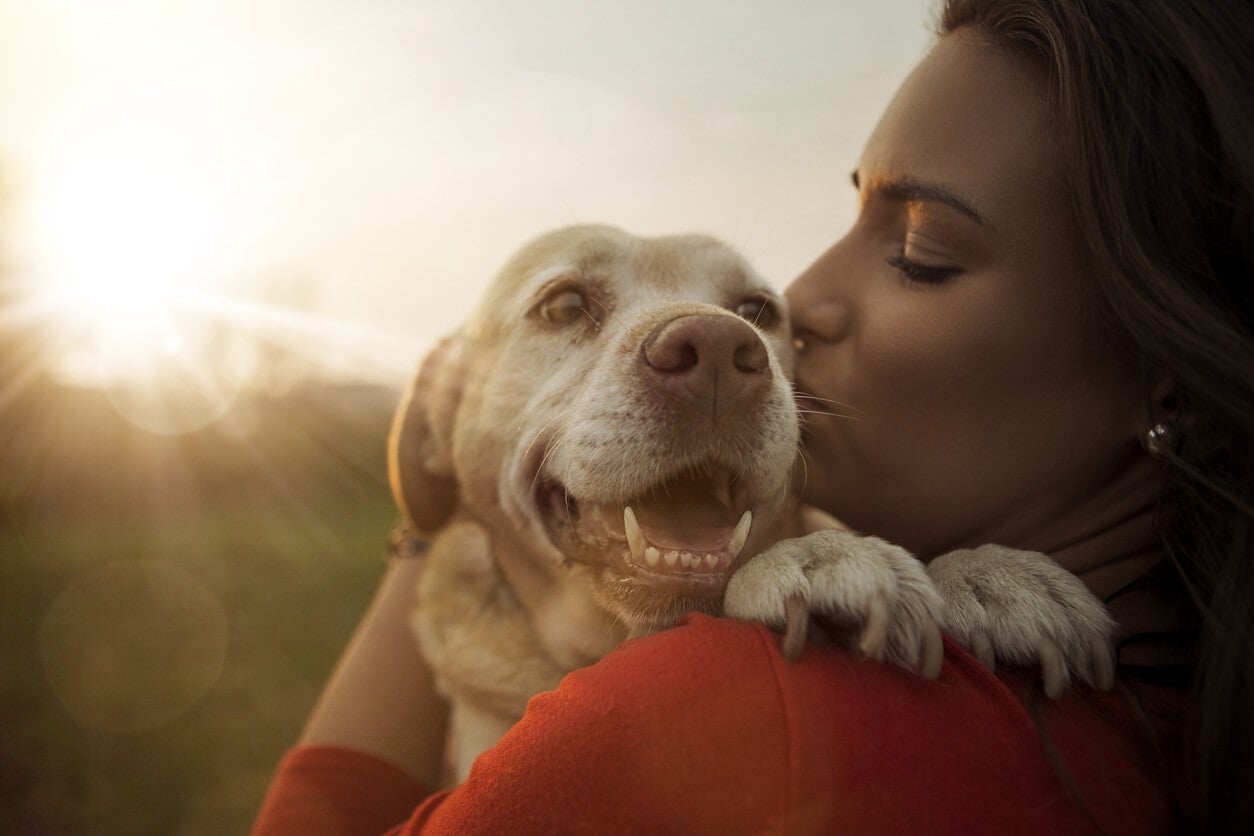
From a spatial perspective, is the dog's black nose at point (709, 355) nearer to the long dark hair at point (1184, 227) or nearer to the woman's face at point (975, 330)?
the woman's face at point (975, 330)

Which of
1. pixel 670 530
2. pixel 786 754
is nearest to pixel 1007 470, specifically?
pixel 670 530

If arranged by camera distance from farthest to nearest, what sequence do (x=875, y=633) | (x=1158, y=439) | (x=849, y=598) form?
(x=1158, y=439) < (x=849, y=598) < (x=875, y=633)

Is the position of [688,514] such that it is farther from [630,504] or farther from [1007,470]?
[1007,470]

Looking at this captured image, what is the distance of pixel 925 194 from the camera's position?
6.30 feet

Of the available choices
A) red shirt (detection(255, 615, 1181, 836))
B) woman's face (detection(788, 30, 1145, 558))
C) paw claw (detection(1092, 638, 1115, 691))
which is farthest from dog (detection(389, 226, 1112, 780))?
woman's face (detection(788, 30, 1145, 558))

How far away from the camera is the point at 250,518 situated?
12656mm

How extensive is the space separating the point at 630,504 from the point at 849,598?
78 centimetres

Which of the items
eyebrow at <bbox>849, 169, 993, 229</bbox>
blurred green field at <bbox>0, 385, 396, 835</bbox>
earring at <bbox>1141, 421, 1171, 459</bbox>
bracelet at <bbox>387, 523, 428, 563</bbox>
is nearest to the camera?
earring at <bbox>1141, 421, 1171, 459</bbox>

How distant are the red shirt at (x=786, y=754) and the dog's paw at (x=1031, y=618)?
14 cm

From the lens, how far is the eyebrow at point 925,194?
6.09 ft

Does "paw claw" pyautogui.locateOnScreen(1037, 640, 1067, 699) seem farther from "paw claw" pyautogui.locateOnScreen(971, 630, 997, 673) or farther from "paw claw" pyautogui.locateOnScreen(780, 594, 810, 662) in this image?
"paw claw" pyautogui.locateOnScreen(780, 594, 810, 662)

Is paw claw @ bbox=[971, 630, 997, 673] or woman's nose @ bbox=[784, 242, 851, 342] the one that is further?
woman's nose @ bbox=[784, 242, 851, 342]

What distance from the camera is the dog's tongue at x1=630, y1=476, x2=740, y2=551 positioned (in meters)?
2.07

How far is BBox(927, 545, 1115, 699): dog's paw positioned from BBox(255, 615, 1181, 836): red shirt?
0.45 feet
